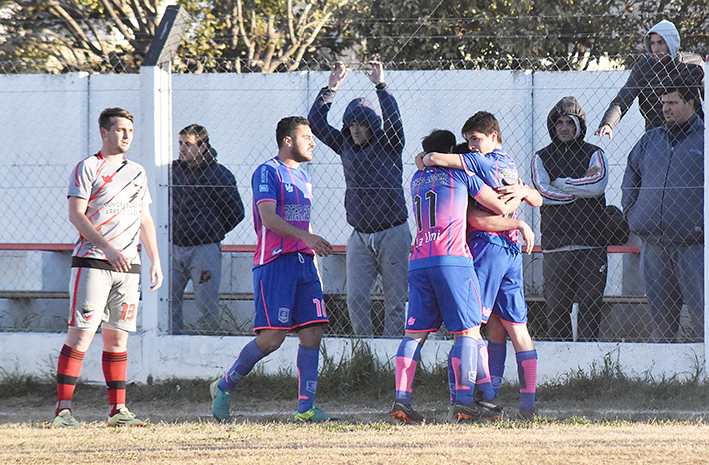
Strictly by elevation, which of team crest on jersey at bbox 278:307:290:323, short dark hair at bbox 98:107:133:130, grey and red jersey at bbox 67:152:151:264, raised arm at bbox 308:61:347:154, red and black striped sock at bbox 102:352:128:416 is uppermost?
raised arm at bbox 308:61:347:154

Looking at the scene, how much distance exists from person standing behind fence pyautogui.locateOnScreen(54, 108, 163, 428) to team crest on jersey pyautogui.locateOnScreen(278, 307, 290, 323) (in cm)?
87

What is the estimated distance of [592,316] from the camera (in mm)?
5250

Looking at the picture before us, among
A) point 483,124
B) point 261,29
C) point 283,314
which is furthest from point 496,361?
point 261,29

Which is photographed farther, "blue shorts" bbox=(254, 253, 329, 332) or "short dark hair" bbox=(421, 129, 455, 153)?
"short dark hair" bbox=(421, 129, 455, 153)

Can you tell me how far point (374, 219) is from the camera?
17.5 ft

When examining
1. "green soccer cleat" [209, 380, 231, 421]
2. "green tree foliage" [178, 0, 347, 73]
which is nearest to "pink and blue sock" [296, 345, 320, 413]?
"green soccer cleat" [209, 380, 231, 421]

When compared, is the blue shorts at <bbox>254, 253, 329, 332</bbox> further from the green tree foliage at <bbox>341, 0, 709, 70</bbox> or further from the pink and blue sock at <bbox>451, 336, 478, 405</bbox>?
the green tree foliage at <bbox>341, 0, 709, 70</bbox>

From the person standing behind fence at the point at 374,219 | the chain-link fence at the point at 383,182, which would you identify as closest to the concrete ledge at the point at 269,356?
the chain-link fence at the point at 383,182

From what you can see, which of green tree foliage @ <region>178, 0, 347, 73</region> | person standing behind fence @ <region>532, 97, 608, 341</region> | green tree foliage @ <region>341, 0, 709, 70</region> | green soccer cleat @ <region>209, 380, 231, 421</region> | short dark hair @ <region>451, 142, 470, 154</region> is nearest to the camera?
green soccer cleat @ <region>209, 380, 231, 421</region>

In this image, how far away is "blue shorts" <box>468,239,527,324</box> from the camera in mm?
4027

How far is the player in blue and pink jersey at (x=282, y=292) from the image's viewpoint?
163 inches

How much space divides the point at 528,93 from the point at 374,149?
12.3ft

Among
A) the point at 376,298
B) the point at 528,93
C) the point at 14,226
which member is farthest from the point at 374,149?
the point at 14,226

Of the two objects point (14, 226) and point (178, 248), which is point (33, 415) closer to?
point (178, 248)
